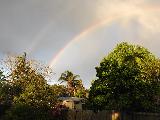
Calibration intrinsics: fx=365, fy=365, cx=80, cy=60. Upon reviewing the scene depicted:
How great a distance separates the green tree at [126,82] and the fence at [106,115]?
0.74 m

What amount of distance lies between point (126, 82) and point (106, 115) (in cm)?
388

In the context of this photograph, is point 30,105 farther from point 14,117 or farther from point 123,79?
point 123,79

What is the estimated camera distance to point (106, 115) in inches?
1407

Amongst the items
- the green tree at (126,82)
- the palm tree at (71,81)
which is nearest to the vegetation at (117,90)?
the green tree at (126,82)

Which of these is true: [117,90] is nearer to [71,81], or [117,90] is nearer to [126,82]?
[126,82]

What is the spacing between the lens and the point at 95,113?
37.7 m

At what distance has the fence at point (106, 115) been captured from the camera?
1211 inches

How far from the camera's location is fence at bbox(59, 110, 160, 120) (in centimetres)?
3075

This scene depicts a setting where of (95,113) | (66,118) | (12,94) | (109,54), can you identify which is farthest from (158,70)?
(12,94)

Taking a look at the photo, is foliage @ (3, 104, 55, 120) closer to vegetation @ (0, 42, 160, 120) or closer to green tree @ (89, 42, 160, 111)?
vegetation @ (0, 42, 160, 120)

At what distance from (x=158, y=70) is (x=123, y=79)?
684cm

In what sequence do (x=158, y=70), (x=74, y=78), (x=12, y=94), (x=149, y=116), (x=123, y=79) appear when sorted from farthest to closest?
(x=74, y=78) → (x=12, y=94) → (x=158, y=70) → (x=123, y=79) → (x=149, y=116)

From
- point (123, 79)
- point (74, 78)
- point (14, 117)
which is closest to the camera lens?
point (123, 79)

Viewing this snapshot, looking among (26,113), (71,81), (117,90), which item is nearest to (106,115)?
(117,90)
